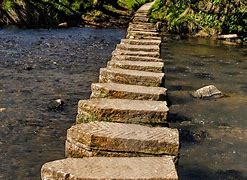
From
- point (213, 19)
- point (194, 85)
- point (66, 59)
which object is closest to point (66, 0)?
point (213, 19)

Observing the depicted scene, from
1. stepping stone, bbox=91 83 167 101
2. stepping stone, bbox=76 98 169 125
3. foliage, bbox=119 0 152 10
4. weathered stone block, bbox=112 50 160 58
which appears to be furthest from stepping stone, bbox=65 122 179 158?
foliage, bbox=119 0 152 10

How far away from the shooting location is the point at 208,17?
22.7m

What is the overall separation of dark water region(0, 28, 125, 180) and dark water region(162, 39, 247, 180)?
1849 millimetres

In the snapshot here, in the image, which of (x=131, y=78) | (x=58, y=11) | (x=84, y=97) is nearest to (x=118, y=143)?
(x=131, y=78)

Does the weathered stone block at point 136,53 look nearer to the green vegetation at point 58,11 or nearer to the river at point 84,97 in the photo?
the river at point 84,97

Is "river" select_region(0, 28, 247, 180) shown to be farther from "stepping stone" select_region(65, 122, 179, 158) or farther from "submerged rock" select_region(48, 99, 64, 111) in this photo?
"stepping stone" select_region(65, 122, 179, 158)

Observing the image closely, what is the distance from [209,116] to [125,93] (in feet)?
12.6

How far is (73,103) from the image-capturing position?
888 centimetres

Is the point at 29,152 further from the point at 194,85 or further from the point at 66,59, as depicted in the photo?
the point at 66,59

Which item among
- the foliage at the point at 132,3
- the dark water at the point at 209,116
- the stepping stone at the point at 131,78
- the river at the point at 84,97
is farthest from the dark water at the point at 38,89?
the foliage at the point at 132,3

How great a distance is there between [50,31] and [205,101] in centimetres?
1378

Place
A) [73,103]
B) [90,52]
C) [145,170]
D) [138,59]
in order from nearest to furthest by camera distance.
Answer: [145,170] < [138,59] < [73,103] < [90,52]

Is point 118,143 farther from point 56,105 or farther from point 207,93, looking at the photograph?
point 207,93

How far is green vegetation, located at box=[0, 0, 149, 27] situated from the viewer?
76.0 feet
